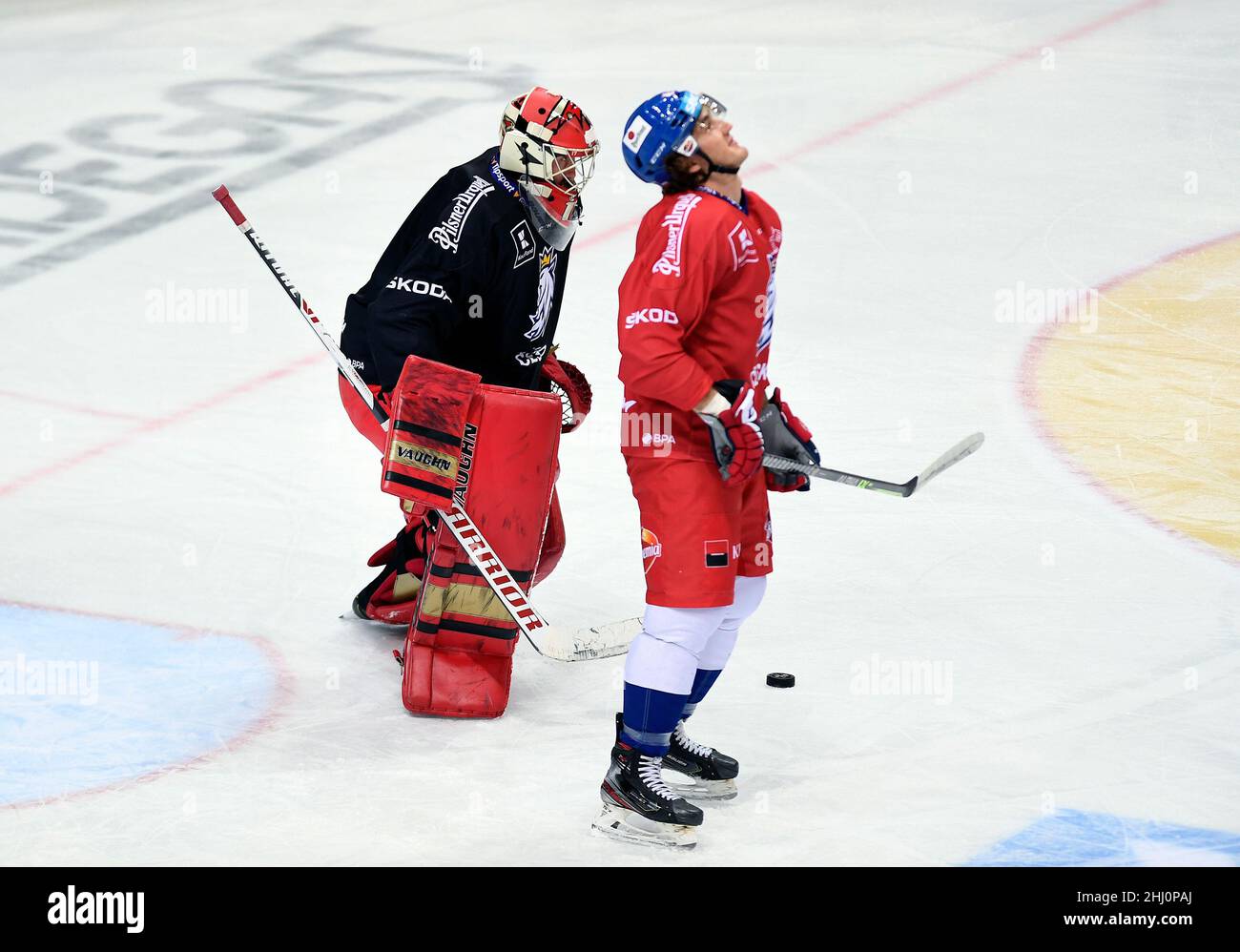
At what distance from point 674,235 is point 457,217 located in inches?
27.5

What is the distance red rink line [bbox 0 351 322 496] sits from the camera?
4.80 metres

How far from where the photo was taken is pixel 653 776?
10.5 ft

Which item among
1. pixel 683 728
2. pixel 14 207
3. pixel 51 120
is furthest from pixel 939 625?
pixel 51 120

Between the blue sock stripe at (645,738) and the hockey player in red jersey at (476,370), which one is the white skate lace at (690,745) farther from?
the hockey player in red jersey at (476,370)

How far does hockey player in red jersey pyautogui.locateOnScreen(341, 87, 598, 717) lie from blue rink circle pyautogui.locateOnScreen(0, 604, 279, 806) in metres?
0.38

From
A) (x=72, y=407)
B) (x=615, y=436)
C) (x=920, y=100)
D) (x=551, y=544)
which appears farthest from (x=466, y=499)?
(x=920, y=100)

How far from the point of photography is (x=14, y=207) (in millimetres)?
6605

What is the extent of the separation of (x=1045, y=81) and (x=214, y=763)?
537cm

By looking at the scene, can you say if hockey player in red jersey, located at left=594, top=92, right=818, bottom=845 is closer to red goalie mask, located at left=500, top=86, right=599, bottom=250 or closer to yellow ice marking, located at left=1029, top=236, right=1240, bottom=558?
red goalie mask, located at left=500, top=86, right=599, bottom=250

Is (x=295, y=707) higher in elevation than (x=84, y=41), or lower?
lower

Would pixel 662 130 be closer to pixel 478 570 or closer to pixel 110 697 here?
pixel 478 570

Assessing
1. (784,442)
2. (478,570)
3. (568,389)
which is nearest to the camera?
(784,442)

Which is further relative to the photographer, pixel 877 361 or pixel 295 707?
pixel 877 361
